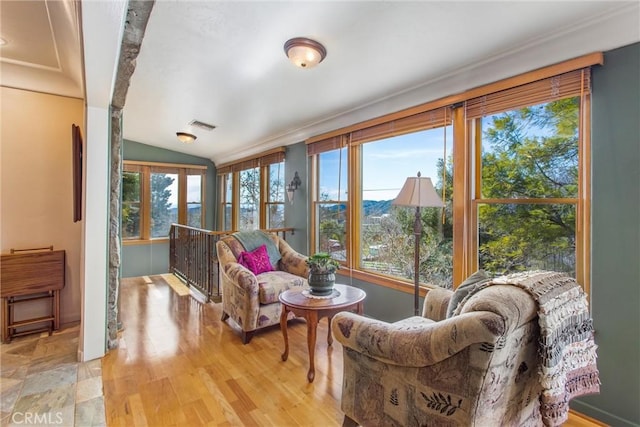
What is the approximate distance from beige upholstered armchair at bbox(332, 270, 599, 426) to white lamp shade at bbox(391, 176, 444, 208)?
856 mm

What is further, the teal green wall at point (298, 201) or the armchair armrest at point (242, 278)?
the teal green wall at point (298, 201)

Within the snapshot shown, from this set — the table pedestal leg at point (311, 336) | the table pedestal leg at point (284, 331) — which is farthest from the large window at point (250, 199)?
the table pedestal leg at point (311, 336)

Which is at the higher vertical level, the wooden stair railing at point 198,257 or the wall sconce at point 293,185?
the wall sconce at point 293,185

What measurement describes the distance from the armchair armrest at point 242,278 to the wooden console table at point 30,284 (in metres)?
1.70

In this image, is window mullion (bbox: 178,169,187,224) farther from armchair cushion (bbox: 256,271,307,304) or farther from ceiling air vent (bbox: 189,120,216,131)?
armchair cushion (bbox: 256,271,307,304)

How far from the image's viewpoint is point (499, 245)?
2301 millimetres

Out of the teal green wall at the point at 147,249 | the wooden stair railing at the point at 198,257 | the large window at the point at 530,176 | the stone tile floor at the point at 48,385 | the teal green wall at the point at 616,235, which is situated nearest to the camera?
the teal green wall at the point at 616,235

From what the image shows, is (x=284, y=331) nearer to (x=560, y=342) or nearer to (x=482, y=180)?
(x=560, y=342)

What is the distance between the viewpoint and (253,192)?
554 cm

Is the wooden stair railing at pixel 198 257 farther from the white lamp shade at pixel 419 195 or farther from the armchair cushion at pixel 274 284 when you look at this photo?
the white lamp shade at pixel 419 195

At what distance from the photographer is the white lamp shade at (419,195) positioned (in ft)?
7.20

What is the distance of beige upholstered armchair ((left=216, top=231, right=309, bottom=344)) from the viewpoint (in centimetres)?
281

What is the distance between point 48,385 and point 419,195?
117 inches

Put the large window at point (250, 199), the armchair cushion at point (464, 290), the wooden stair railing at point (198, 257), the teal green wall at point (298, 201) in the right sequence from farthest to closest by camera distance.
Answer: the large window at point (250, 199) → the teal green wall at point (298, 201) → the wooden stair railing at point (198, 257) → the armchair cushion at point (464, 290)
